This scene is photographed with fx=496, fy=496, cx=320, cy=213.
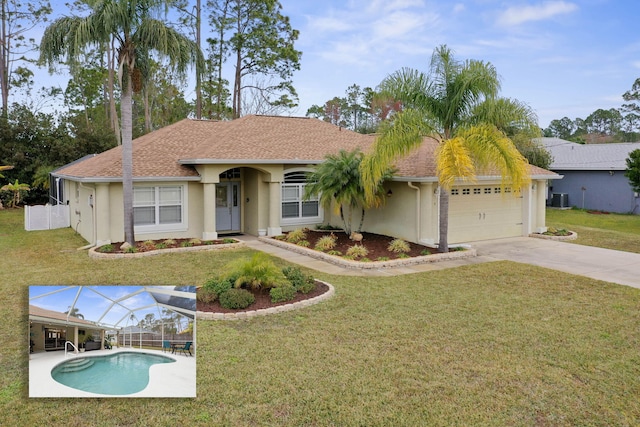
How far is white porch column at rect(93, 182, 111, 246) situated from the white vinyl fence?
5706mm

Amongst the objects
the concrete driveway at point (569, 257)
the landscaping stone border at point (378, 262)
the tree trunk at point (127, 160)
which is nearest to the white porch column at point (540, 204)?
the concrete driveway at point (569, 257)

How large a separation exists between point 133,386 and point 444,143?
10.7 meters

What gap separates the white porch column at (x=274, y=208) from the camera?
1677cm

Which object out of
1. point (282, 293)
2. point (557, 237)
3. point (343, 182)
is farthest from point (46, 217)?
point (557, 237)

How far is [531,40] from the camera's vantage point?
20500 millimetres

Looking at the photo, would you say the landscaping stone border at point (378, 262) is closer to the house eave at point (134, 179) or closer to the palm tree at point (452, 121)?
the palm tree at point (452, 121)

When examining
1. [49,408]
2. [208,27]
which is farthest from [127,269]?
[208,27]

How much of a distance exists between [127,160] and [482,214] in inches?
443

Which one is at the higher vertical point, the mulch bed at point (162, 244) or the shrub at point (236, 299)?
the mulch bed at point (162, 244)

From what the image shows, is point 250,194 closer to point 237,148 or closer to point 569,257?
point 237,148

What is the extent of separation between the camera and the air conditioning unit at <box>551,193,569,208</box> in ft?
99.1

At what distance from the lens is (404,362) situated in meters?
6.22

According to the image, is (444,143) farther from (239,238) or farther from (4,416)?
(4,416)

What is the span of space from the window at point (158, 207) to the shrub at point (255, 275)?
7.33m
